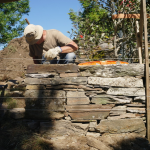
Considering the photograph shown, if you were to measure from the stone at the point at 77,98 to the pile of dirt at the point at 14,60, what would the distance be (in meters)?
3.20

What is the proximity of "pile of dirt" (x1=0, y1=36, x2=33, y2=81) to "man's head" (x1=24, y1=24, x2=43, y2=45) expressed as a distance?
271 centimetres

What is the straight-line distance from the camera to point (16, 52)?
276 inches

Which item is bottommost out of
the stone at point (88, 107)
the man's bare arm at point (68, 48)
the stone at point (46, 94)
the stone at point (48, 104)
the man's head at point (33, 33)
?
the stone at point (88, 107)

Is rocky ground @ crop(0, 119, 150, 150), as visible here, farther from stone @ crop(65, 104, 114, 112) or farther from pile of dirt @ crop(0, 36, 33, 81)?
pile of dirt @ crop(0, 36, 33, 81)

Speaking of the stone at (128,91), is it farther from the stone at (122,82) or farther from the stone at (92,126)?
the stone at (92,126)

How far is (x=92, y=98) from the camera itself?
2.98m

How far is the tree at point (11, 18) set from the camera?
1134cm

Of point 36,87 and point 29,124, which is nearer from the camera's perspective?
point 29,124

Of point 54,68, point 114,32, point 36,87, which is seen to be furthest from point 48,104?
point 114,32

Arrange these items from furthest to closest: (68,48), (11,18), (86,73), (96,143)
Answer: (11,18), (68,48), (86,73), (96,143)

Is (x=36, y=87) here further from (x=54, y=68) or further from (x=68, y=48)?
(x=68, y=48)

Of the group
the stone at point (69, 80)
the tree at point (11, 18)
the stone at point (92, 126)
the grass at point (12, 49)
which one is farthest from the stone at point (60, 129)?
the tree at point (11, 18)

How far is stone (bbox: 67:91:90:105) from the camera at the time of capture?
297 cm

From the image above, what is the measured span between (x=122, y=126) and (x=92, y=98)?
650mm
